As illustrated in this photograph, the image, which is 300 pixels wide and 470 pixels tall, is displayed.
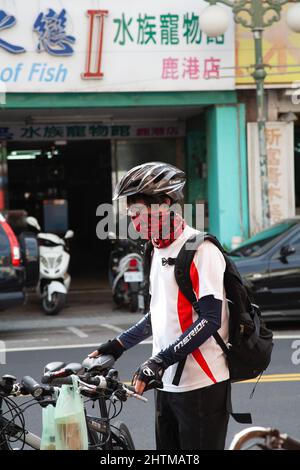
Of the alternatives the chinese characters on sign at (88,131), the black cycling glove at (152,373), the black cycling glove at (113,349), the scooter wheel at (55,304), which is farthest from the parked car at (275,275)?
the black cycling glove at (152,373)

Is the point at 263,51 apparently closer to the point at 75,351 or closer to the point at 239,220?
the point at 239,220

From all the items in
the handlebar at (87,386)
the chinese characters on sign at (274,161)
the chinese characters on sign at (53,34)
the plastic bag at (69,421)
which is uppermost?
the chinese characters on sign at (53,34)

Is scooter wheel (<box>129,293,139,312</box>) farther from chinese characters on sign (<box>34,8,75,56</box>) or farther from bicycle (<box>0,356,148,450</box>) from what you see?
bicycle (<box>0,356,148,450</box>)

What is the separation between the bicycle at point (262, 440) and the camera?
9.27 ft

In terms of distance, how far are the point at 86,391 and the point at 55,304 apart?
32.3ft

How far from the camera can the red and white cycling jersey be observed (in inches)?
139

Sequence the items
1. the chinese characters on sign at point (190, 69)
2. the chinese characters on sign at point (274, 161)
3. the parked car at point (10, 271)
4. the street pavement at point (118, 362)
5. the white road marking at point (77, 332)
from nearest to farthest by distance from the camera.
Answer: the street pavement at point (118, 362), the parked car at point (10, 271), the white road marking at point (77, 332), the chinese characters on sign at point (190, 69), the chinese characters on sign at point (274, 161)

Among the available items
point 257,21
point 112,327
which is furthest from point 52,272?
point 257,21

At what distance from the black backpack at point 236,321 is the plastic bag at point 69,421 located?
0.45m

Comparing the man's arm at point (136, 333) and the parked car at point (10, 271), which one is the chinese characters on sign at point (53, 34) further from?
the man's arm at point (136, 333)

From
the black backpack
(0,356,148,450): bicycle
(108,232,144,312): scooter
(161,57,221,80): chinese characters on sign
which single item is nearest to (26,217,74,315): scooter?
(108,232,144,312): scooter

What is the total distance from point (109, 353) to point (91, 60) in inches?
442

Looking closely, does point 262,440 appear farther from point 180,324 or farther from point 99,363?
point 99,363

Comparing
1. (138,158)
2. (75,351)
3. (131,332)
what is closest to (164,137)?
(138,158)
